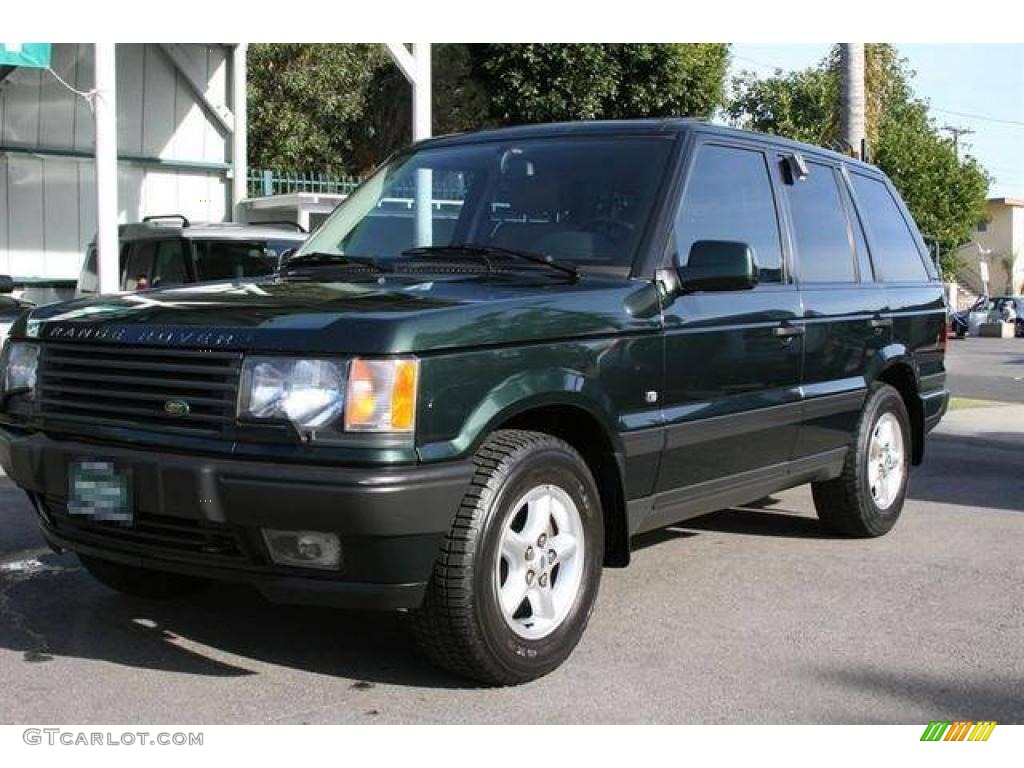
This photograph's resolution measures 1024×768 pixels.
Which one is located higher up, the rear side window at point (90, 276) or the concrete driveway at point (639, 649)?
the rear side window at point (90, 276)

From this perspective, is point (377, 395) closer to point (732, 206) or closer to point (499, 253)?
point (499, 253)

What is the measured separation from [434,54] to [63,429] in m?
20.7

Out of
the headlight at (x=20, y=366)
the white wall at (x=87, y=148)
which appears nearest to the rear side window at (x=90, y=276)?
the white wall at (x=87, y=148)

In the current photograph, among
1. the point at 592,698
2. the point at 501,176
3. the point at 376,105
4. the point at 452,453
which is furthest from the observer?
the point at 376,105

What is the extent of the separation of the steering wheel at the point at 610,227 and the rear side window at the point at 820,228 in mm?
1251

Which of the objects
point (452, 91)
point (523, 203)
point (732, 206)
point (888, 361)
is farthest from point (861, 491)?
point (452, 91)

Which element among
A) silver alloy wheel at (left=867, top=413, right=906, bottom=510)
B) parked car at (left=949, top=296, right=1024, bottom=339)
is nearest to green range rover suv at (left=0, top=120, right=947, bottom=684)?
silver alloy wheel at (left=867, top=413, right=906, bottom=510)

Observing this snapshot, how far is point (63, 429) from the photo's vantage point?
3977 mm

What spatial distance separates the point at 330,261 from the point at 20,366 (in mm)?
1307

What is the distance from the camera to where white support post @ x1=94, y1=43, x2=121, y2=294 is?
11.0 m

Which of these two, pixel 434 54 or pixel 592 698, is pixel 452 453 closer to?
pixel 592 698

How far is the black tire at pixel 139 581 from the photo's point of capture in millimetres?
4784

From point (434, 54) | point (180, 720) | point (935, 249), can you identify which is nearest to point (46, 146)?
point (434, 54)

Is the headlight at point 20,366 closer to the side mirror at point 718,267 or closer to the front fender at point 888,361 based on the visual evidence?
the side mirror at point 718,267
